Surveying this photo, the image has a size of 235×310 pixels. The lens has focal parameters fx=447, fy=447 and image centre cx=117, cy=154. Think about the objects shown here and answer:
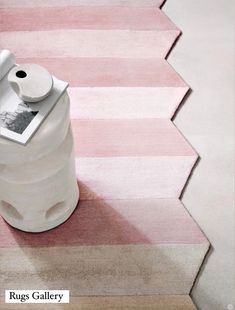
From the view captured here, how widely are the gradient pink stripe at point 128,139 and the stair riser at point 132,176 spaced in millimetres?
29

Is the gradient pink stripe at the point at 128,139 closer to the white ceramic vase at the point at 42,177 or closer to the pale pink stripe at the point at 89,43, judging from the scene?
the white ceramic vase at the point at 42,177

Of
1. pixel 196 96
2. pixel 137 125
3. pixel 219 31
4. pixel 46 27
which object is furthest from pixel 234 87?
pixel 46 27

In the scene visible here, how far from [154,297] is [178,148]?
61 cm

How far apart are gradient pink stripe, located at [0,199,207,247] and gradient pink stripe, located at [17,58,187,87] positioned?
23.6 inches

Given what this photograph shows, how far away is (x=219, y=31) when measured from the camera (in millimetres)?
2232

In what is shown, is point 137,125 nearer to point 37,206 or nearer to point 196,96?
point 196,96

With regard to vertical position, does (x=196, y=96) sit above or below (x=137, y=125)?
above

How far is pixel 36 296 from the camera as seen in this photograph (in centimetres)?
146

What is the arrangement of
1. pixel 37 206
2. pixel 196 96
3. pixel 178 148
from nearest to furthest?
pixel 37 206 < pixel 178 148 < pixel 196 96

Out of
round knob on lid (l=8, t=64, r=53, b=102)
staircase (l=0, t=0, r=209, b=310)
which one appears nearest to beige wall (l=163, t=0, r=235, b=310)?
staircase (l=0, t=0, r=209, b=310)

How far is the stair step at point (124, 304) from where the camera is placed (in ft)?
4.72

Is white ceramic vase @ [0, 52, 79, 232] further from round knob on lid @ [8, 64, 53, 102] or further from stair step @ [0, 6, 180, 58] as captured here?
stair step @ [0, 6, 180, 58]

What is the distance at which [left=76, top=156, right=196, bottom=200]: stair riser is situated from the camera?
66.4 inches

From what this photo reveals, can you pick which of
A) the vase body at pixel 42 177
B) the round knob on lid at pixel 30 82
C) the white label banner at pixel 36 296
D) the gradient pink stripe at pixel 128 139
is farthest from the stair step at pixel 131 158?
the round knob on lid at pixel 30 82
